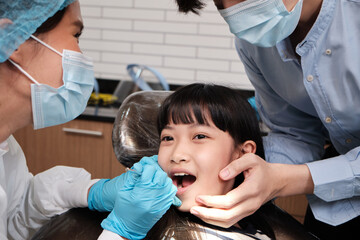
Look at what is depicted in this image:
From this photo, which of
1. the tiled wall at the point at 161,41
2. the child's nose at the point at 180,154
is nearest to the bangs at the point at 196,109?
the child's nose at the point at 180,154

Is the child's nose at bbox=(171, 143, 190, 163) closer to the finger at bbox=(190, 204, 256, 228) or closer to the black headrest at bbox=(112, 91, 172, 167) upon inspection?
the finger at bbox=(190, 204, 256, 228)

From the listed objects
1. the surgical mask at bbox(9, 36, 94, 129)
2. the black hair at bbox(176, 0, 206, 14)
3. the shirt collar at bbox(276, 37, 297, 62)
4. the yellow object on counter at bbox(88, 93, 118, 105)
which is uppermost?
the black hair at bbox(176, 0, 206, 14)

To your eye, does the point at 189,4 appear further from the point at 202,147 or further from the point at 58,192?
the point at 58,192

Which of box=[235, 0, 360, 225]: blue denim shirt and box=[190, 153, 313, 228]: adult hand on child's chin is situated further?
box=[235, 0, 360, 225]: blue denim shirt

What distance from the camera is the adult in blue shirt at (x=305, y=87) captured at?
115cm

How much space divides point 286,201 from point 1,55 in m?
2.11

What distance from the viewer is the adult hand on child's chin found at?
1112 mm

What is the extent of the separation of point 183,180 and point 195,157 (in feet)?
0.36

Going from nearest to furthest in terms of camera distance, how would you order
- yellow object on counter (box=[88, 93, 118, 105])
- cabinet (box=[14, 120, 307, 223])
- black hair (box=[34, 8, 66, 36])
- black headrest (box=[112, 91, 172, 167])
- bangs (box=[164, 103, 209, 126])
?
black hair (box=[34, 8, 66, 36]), bangs (box=[164, 103, 209, 126]), black headrest (box=[112, 91, 172, 167]), cabinet (box=[14, 120, 307, 223]), yellow object on counter (box=[88, 93, 118, 105])

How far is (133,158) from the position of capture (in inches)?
60.3

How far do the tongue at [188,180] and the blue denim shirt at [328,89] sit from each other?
0.39 m

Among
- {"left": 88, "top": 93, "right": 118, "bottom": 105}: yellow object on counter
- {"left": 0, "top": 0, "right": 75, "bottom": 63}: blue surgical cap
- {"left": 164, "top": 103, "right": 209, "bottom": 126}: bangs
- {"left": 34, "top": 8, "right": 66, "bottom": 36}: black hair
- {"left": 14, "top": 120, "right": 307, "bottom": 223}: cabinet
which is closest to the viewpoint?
{"left": 0, "top": 0, "right": 75, "bottom": 63}: blue surgical cap

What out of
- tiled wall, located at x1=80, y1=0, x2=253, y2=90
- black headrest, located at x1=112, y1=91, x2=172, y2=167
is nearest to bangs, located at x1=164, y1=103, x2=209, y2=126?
black headrest, located at x1=112, y1=91, x2=172, y2=167

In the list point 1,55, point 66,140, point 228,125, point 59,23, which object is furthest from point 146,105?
point 66,140
